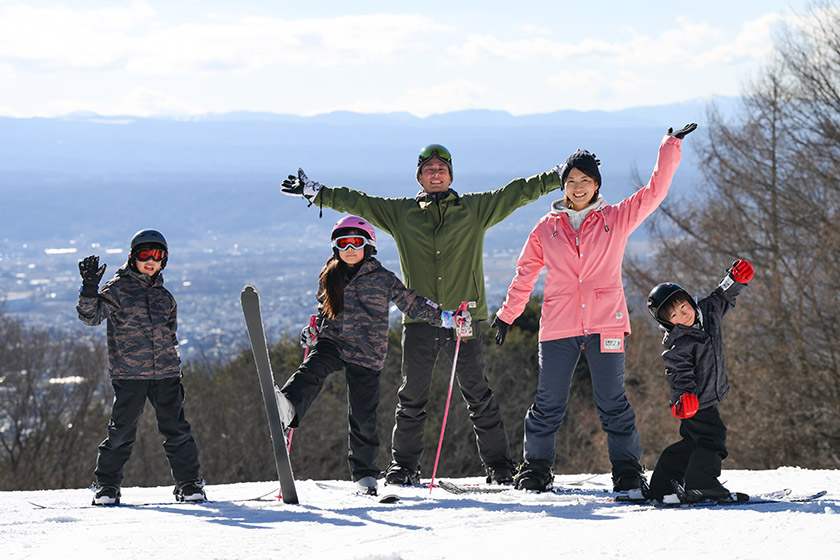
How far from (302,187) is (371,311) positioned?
3.30ft

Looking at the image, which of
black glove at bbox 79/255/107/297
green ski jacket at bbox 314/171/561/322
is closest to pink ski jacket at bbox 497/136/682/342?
green ski jacket at bbox 314/171/561/322

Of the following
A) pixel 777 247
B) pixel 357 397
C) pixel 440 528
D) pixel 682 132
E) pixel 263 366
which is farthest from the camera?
pixel 777 247

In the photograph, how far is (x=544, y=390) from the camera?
5164 millimetres

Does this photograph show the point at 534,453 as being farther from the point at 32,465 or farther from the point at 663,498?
the point at 32,465

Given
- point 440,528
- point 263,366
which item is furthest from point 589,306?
point 263,366

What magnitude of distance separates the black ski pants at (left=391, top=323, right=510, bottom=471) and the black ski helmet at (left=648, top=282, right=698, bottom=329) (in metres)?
1.33

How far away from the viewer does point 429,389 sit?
5656 millimetres

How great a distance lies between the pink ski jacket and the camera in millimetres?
5074

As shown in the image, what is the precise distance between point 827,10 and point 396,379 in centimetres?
1749

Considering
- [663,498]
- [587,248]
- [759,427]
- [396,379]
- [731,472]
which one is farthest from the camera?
[396,379]

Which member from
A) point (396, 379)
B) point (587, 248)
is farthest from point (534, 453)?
point (396, 379)

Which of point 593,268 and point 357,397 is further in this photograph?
point 357,397

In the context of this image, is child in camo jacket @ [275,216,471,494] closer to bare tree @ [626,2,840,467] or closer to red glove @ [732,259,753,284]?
red glove @ [732,259,753,284]

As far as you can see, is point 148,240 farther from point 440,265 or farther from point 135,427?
point 440,265
